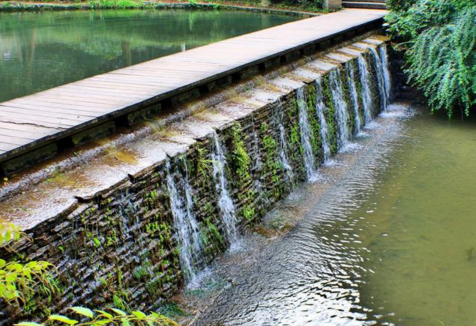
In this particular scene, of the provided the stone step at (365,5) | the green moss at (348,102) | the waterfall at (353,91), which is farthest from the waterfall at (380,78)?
the stone step at (365,5)

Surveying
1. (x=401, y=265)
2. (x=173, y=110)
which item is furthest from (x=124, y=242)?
(x=401, y=265)

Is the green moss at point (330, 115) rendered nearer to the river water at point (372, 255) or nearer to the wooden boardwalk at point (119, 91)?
the river water at point (372, 255)

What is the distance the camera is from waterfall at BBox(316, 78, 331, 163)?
7023 mm

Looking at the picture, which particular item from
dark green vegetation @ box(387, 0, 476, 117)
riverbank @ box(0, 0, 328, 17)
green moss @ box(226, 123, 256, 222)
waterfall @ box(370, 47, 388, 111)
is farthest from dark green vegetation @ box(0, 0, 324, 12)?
green moss @ box(226, 123, 256, 222)

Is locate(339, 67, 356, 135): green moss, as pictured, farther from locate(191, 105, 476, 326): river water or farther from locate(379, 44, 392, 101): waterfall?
locate(379, 44, 392, 101): waterfall

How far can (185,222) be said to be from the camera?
15.1 ft

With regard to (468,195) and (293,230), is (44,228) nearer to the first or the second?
(293,230)

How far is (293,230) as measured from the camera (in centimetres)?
538

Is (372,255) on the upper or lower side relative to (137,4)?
lower

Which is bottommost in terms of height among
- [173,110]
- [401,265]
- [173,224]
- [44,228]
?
[401,265]

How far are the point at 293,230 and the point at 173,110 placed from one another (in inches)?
66.3

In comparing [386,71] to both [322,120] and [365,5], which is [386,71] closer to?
[322,120]

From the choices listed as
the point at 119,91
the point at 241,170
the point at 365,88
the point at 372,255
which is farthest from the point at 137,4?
the point at 372,255

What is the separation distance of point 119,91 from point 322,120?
3000mm
